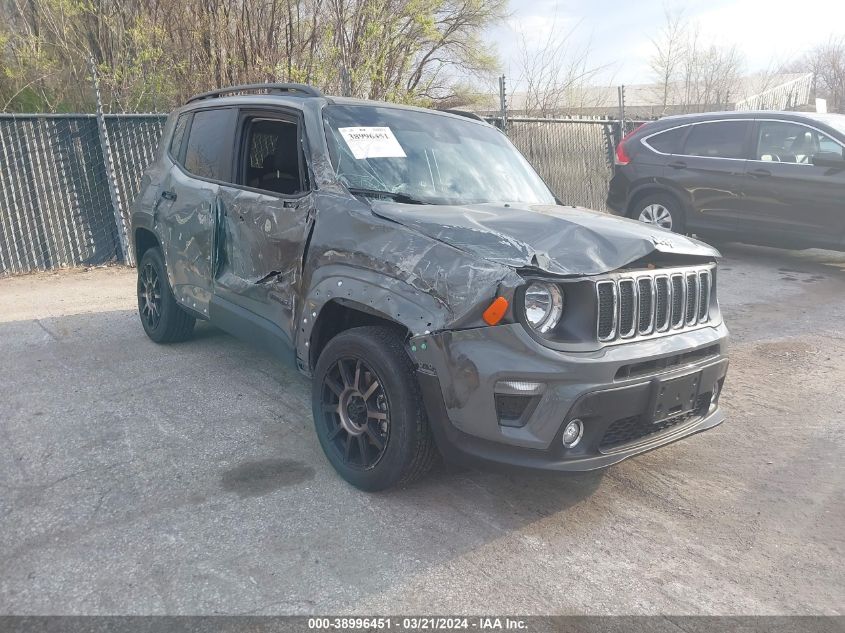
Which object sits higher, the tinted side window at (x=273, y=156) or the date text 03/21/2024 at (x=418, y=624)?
the tinted side window at (x=273, y=156)

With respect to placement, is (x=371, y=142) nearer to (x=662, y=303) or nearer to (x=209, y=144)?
(x=209, y=144)

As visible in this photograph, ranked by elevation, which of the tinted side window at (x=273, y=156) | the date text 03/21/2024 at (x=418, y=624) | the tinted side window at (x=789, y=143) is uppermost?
the tinted side window at (x=273, y=156)

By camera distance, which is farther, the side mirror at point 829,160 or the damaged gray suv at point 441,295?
the side mirror at point 829,160

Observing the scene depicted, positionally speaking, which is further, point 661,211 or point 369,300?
point 661,211

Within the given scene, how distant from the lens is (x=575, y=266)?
285 cm

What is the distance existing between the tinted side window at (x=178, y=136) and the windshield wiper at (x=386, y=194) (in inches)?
87.3

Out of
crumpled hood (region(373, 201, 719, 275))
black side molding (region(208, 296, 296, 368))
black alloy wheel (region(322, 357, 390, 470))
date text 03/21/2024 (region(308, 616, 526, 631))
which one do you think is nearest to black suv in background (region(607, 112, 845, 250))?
crumpled hood (region(373, 201, 719, 275))

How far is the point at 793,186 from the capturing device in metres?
7.96

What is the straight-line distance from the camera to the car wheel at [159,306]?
17.6 feet

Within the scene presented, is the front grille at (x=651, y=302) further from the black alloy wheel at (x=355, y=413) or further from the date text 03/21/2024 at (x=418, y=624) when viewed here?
the date text 03/21/2024 at (x=418, y=624)

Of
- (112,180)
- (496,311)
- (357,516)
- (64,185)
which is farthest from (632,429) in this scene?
(64,185)

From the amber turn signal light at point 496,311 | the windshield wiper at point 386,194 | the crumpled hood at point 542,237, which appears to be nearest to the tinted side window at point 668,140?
the crumpled hood at point 542,237

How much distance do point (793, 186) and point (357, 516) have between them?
708 cm

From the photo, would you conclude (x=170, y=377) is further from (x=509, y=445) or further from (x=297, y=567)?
(x=509, y=445)
